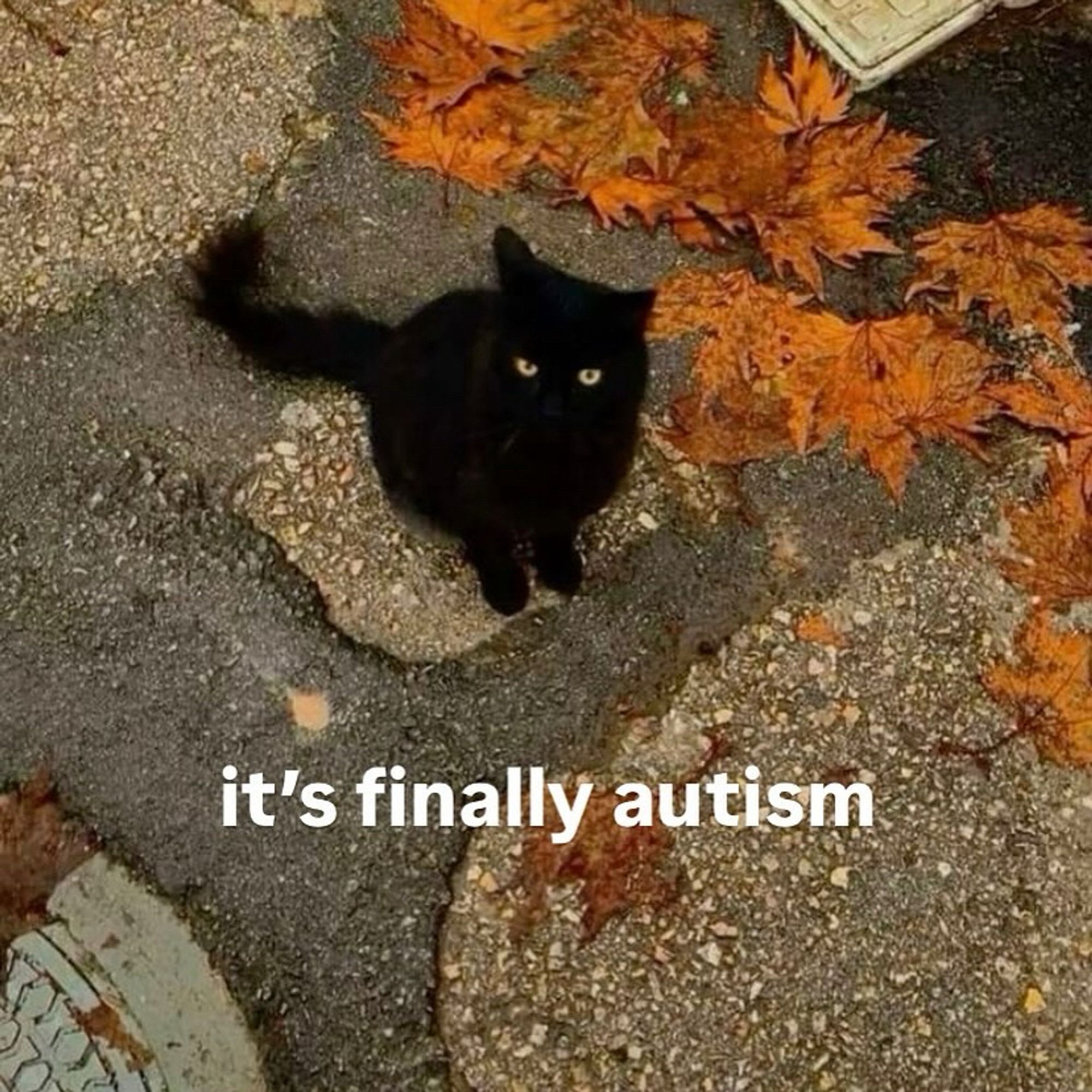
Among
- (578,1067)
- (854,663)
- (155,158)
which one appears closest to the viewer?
(578,1067)

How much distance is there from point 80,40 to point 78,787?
1.59m

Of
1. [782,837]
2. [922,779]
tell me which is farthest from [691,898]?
[922,779]

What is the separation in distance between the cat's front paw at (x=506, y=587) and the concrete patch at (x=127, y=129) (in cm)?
95

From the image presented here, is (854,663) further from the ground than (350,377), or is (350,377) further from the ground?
(350,377)

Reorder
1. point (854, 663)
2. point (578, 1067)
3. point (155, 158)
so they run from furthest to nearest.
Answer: point (155, 158), point (854, 663), point (578, 1067)

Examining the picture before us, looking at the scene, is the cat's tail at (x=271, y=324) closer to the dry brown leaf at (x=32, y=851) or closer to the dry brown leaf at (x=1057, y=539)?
the dry brown leaf at (x=32, y=851)

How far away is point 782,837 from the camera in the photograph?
267cm

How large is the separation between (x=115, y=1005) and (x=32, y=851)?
0.32 meters

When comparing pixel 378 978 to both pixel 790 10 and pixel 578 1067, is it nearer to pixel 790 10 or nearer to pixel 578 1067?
pixel 578 1067


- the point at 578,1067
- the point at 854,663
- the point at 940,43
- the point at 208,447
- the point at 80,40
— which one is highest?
the point at 80,40

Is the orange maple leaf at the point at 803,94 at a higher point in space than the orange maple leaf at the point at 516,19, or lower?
lower

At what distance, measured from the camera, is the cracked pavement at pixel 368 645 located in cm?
260

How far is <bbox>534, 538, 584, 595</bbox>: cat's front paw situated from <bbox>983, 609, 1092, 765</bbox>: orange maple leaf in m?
0.79

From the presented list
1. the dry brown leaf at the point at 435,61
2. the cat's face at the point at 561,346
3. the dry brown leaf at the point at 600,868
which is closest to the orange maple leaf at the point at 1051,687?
the dry brown leaf at the point at 600,868
